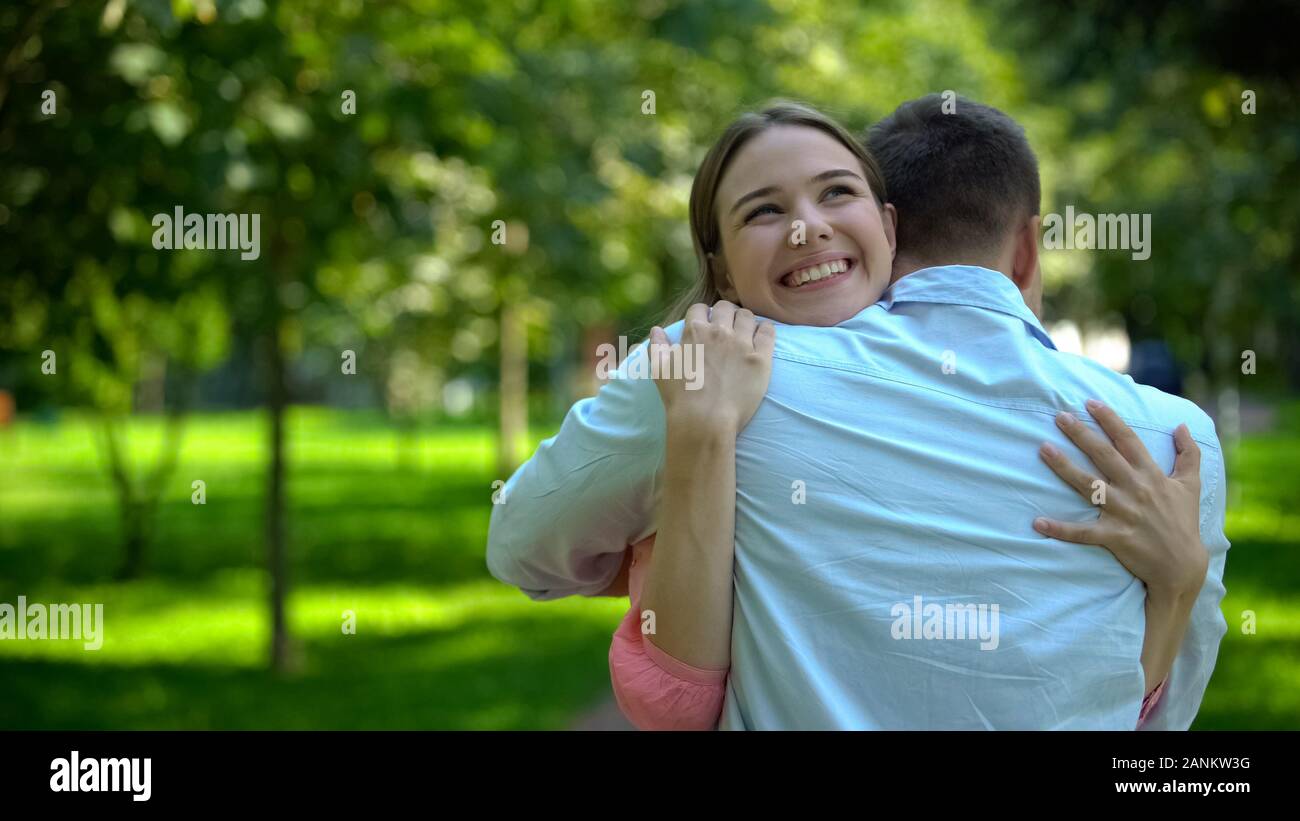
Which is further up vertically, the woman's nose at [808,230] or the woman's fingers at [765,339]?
the woman's nose at [808,230]

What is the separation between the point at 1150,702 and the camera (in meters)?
1.91

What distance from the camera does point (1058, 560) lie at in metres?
1.68

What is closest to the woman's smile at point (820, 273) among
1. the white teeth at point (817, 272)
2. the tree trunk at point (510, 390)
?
the white teeth at point (817, 272)

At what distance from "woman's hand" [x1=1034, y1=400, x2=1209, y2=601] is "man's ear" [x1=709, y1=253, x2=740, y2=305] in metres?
0.60

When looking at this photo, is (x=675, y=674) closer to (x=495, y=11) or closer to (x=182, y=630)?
(x=495, y=11)

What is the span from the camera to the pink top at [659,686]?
179 centimetres

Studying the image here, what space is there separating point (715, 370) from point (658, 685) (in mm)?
442

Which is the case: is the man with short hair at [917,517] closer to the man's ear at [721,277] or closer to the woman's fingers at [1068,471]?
the woman's fingers at [1068,471]
